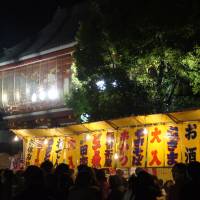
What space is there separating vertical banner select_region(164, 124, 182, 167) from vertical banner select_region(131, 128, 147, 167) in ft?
2.50

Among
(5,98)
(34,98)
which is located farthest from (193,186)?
(5,98)

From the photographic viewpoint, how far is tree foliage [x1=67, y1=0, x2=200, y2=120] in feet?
38.9

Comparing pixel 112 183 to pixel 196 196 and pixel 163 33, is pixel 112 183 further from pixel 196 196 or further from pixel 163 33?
pixel 163 33

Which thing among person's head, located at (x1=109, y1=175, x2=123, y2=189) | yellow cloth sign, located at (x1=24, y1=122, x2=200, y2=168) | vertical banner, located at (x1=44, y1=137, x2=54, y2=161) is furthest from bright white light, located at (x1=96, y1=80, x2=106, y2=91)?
person's head, located at (x1=109, y1=175, x2=123, y2=189)

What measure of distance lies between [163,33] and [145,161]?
3538 millimetres

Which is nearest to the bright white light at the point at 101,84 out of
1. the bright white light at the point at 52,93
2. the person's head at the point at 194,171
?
the bright white light at the point at 52,93

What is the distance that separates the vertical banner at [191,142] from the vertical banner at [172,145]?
0.18 metres

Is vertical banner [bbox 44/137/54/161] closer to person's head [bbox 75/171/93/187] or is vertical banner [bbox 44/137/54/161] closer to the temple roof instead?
the temple roof

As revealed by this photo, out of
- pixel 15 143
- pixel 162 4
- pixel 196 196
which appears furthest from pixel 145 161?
pixel 15 143

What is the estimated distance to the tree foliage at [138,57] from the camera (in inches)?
466

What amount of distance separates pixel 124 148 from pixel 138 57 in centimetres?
266

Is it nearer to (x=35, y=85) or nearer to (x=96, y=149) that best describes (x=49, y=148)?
(x=96, y=149)

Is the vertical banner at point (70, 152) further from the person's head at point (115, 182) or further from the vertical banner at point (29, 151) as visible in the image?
the person's head at point (115, 182)

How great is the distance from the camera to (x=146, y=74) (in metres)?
12.8
